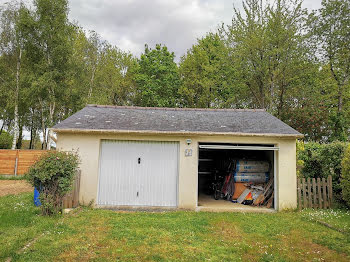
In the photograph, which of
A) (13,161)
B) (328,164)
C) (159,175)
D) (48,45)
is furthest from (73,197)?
(48,45)

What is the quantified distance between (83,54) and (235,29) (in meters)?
15.0

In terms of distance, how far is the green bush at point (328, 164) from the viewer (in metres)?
8.75

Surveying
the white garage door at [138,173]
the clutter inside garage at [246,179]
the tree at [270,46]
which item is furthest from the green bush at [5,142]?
the tree at [270,46]

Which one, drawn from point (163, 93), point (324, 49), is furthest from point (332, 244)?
point (163, 93)

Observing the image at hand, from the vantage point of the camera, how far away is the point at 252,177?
990 cm

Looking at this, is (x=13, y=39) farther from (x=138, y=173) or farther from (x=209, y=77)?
(x=138, y=173)

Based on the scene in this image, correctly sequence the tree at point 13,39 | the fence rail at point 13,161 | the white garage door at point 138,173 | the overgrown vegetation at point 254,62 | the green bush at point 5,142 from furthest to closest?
1. the green bush at point 5,142
2. the tree at point 13,39
3. the overgrown vegetation at point 254,62
4. the fence rail at point 13,161
5. the white garage door at point 138,173

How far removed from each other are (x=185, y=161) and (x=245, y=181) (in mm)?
3145

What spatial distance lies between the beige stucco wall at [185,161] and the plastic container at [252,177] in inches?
55.0

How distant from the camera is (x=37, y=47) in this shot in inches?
766

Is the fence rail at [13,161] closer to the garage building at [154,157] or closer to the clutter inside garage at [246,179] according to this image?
the garage building at [154,157]

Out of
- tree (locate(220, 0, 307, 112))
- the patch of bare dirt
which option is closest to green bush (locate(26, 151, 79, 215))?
the patch of bare dirt

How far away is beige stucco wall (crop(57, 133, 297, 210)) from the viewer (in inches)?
325

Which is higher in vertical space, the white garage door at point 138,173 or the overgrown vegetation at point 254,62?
the overgrown vegetation at point 254,62
